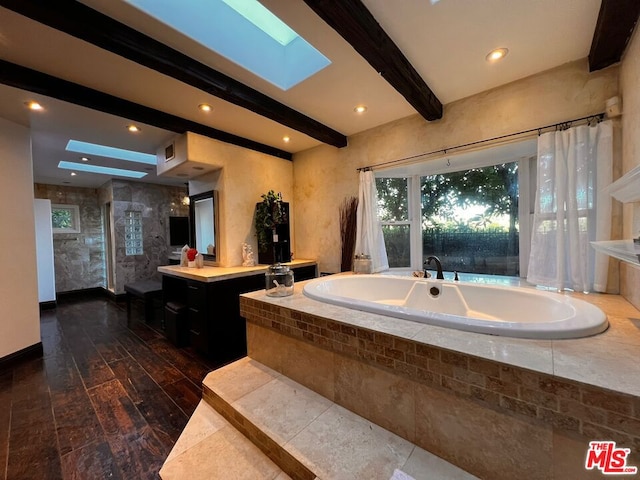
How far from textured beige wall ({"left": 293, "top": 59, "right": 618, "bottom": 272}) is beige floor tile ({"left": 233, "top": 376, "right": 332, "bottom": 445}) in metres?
2.00

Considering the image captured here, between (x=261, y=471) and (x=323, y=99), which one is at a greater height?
(x=323, y=99)

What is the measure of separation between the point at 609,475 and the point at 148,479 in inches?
74.7

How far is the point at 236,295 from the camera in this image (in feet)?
8.79

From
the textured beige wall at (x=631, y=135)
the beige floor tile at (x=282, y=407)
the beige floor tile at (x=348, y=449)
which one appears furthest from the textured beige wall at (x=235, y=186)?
the textured beige wall at (x=631, y=135)

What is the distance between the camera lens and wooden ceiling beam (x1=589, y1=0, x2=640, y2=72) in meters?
1.30

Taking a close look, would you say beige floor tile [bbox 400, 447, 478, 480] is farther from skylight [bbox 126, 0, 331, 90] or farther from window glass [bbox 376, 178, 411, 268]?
skylight [bbox 126, 0, 331, 90]

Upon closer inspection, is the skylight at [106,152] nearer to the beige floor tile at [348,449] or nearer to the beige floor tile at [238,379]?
the beige floor tile at [238,379]

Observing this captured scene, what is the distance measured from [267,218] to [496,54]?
265 cm

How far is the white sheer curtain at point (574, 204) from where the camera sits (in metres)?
1.76

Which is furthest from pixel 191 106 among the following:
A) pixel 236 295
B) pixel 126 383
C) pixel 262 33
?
pixel 126 383

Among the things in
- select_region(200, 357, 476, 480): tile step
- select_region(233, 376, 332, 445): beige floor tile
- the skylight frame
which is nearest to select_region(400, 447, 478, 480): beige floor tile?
select_region(200, 357, 476, 480): tile step

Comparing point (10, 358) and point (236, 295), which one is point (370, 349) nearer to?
point (236, 295)

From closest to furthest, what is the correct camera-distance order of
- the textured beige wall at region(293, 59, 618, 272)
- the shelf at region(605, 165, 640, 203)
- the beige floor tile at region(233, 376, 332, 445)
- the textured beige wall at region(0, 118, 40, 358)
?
1. the shelf at region(605, 165, 640, 203)
2. the beige floor tile at region(233, 376, 332, 445)
3. the textured beige wall at region(293, 59, 618, 272)
4. the textured beige wall at region(0, 118, 40, 358)

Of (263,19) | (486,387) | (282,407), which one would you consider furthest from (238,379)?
(263,19)
